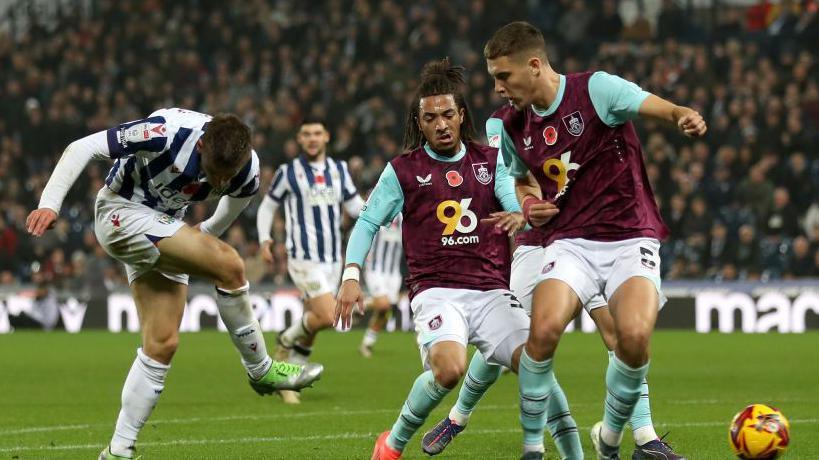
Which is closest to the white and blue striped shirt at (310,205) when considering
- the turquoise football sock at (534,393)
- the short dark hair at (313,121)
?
the short dark hair at (313,121)

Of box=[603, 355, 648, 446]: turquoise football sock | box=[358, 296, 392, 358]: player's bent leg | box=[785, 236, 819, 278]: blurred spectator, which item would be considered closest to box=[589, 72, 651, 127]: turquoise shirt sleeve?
box=[603, 355, 648, 446]: turquoise football sock

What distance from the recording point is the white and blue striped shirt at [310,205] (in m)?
11.7

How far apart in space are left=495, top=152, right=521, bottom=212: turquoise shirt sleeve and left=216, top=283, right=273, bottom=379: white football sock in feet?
4.64

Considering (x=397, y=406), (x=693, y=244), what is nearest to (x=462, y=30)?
(x=693, y=244)

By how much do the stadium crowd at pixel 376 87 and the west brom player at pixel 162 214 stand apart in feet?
42.5

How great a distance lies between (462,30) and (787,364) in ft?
40.4

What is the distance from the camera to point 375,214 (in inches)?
269

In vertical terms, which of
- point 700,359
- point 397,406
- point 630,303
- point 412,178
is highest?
point 412,178

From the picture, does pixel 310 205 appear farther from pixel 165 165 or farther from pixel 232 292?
pixel 165 165

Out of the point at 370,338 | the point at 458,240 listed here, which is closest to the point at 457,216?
the point at 458,240

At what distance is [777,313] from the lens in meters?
18.8

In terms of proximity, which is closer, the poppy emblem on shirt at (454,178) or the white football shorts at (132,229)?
the white football shorts at (132,229)

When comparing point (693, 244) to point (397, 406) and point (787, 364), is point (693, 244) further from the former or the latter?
point (397, 406)

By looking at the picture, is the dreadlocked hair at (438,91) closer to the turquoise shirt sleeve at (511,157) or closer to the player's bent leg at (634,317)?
the turquoise shirt sleeve at (511,157)
